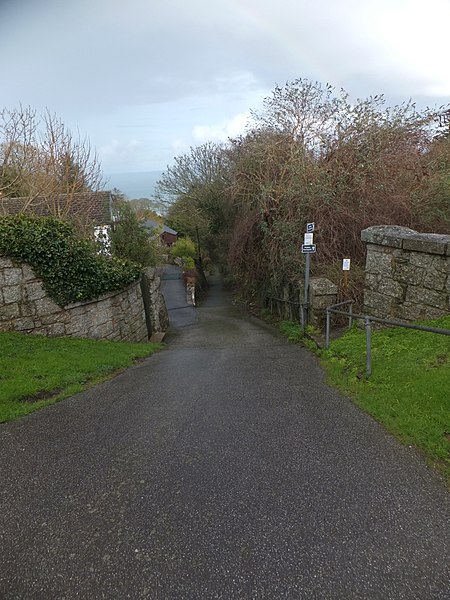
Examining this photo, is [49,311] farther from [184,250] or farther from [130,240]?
[184,250]

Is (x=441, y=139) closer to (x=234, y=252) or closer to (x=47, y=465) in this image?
(x=234, y=252)

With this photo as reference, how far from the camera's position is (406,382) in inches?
160

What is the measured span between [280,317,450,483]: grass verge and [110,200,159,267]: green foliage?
14379 millimetres

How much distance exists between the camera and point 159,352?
809cm

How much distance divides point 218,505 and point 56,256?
19.9 ft

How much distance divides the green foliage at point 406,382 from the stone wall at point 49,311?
16.4 ft

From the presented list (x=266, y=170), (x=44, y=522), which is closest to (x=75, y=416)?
(x=44, y=522)

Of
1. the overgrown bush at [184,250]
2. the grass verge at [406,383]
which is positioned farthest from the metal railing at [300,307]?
the overgrown bush at [184,250]

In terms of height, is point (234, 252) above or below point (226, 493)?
above

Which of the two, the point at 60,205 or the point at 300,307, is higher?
the point at 60,205

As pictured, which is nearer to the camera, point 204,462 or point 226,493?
point 226,493

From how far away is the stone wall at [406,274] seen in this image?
556cm

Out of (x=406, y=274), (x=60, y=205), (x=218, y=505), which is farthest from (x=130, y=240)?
(x=218, y=505)

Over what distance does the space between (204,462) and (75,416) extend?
1933 mm
